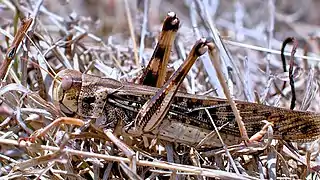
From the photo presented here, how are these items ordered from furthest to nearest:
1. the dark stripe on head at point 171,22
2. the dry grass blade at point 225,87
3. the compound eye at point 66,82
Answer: the dark stripe on head at point 171,22, the compound eye at point 66,82, the dry grass blade at point 225,87

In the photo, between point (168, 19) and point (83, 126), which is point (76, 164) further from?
point (168, 19)

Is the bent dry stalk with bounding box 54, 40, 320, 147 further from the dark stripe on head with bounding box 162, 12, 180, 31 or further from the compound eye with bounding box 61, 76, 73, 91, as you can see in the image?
the dark stripe on head with bounding box 162, 12, 180, 31

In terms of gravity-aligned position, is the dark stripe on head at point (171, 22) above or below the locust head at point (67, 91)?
above

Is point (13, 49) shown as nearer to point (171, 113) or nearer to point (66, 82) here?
point (66, 82)

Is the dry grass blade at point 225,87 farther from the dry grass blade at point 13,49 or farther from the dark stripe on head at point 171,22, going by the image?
the dry grass blade at point 13,49

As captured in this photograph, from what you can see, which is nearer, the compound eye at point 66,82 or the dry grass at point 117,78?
the dry grass at point 117,78

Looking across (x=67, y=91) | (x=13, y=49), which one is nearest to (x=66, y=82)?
(x=67, y=91)

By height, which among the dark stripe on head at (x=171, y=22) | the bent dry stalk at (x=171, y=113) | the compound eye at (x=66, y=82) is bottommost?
the bent dry stalk at (x=171, y=113)

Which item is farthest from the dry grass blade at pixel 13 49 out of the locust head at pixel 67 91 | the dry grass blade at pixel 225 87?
the dry grass blade at pixel 225 87
